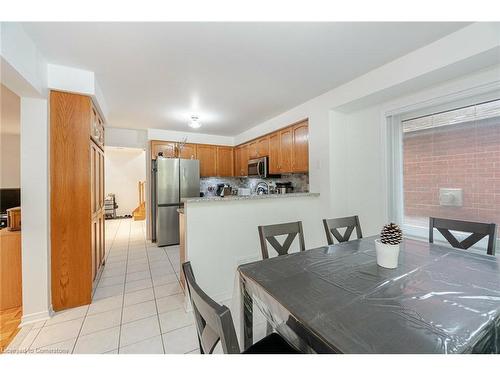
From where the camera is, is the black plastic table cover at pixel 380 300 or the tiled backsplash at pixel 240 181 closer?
the black plastic table cover at pixel 380 300

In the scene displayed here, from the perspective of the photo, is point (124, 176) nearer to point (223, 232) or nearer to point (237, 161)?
point (237, 161)

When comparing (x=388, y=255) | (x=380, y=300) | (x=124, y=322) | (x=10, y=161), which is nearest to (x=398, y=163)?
(x=388, y=255)

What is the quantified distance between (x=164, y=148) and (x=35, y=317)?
3.25 metres

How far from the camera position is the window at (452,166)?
1801 millimetres

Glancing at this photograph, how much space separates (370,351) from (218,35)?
6.56 feet

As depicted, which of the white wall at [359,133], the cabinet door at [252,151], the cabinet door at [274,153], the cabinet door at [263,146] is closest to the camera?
the white wall at [359,133]

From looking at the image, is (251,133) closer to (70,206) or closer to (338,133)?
(338,133)

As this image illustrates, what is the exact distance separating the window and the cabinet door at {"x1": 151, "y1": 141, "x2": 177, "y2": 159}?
398 centimetres

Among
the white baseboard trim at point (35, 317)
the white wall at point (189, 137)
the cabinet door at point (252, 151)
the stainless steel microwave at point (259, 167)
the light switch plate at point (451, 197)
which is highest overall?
the white wall at point (189, 137)

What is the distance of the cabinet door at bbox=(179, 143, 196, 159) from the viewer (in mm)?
4594

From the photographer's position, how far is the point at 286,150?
3.46 meters

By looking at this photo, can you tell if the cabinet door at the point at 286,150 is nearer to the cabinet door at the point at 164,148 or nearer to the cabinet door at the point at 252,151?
the cabinet door at the point at 252,151

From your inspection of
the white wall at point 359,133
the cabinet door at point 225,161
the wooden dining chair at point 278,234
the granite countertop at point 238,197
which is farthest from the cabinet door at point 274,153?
the wooden dining chair at point 278,234

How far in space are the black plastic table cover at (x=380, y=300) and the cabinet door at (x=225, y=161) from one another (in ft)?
12.5
